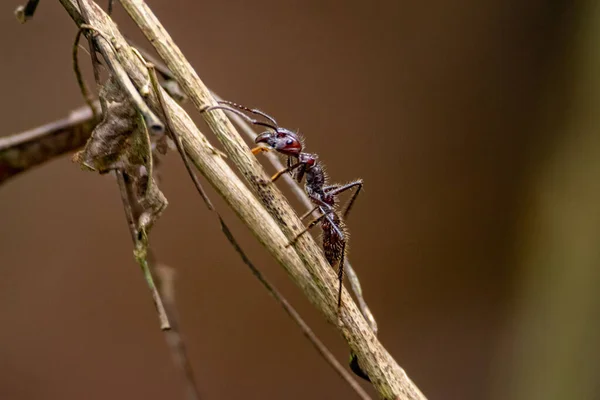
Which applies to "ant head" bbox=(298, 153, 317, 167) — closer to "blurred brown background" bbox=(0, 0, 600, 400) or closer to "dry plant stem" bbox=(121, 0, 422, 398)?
"dry plant stem" bbox=(121, 0, 422, 398)

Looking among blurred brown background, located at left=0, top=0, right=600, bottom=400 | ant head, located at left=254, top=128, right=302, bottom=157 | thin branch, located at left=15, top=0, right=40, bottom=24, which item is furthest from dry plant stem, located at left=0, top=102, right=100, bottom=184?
blurred brown background, located at left=0, top=0, right=600, bottom=400

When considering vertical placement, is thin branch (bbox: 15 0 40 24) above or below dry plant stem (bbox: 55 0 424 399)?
above

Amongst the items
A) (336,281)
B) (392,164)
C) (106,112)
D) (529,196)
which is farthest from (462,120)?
(106,112)

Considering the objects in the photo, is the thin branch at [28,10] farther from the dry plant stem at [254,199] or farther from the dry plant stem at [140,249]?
the dry plant stem at [140,249]

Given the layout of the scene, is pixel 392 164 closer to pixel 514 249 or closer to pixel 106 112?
pixel 514 249

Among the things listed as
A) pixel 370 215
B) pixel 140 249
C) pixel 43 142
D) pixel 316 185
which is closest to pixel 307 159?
pixel 316 185

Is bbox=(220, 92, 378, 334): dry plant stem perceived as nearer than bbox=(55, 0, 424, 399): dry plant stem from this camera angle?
No

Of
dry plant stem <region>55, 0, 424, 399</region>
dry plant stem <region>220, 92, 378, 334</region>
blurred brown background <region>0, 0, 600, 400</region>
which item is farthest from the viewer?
blurred brown background <region>0, 0, 600, 400</region>
